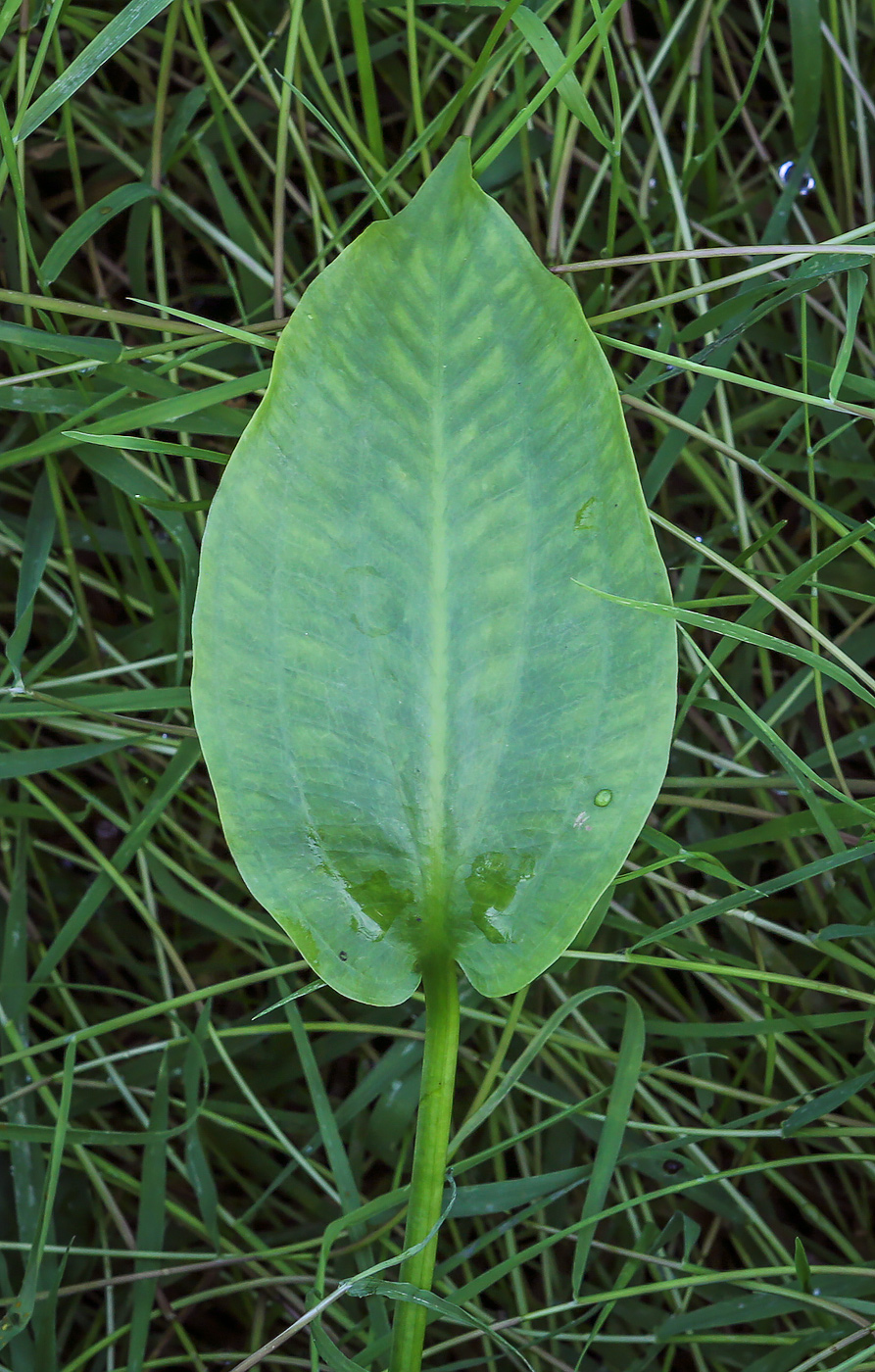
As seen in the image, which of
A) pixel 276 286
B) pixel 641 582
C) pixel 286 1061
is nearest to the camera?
pixel 641 582

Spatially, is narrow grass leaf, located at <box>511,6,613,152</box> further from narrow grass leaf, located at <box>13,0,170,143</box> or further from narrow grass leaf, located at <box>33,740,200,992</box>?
narrow grass leaf, located at <box>33,740,200,992</box>

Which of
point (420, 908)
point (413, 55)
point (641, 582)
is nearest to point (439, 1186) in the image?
point (420, 908)

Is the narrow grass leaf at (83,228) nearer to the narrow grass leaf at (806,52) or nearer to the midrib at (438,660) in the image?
the midrib at (438,660)

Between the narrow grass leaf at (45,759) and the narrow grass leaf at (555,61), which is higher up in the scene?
the narrow grass leaf at (555,61)

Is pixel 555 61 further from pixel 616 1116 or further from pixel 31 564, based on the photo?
pixel 616 1116

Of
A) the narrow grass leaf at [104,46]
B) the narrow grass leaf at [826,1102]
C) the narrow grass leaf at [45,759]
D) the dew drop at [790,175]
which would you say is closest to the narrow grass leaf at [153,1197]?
the narrow grass leaf at [45,759]

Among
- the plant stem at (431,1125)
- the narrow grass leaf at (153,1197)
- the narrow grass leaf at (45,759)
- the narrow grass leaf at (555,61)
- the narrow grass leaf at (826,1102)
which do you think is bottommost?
the narrow grass leaf at (153,1197)

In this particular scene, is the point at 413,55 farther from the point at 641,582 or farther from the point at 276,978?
the point at 276,978
